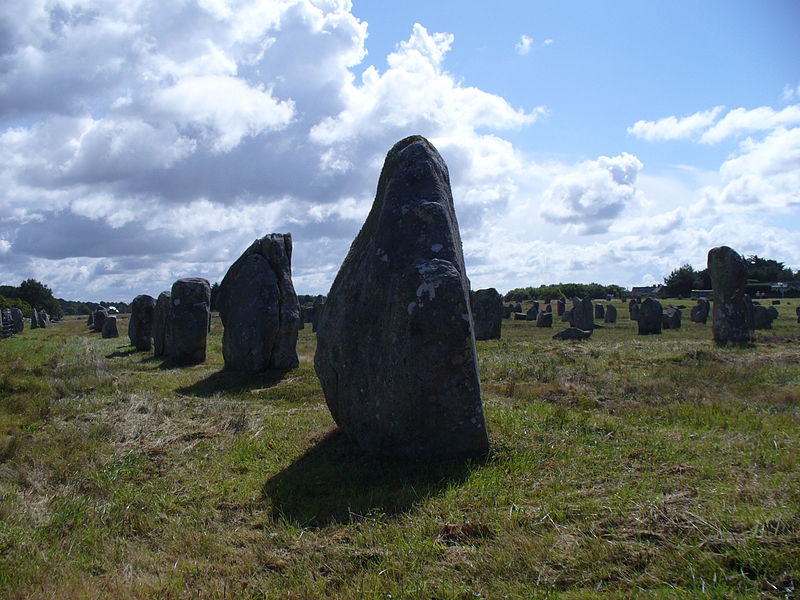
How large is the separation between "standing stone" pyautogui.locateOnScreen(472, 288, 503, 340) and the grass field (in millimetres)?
18542

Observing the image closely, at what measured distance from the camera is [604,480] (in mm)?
5762

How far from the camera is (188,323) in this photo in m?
18.2

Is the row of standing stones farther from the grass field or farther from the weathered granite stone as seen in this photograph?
the weathered granite stone

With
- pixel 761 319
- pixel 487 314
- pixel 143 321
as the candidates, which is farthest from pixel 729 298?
pixel 143 321

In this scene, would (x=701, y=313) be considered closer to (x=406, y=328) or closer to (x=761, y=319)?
(x=761, y=319)

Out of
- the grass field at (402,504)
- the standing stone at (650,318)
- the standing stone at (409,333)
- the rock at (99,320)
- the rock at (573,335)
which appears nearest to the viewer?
the grass field at (402,504)

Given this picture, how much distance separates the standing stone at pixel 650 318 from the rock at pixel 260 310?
2109 cm

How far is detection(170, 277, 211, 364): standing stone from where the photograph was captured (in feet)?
59.3

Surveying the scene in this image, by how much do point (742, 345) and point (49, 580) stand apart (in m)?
21.5

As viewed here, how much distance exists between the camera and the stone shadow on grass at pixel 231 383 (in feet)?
42.7

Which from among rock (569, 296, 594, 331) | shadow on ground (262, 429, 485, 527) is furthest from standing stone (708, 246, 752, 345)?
shadow on ground (262, 429, 485, 527)

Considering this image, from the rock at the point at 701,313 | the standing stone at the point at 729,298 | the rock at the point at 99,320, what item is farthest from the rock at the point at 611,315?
the rock at the point at 99,320

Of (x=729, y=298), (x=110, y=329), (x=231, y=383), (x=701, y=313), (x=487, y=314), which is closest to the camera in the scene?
(x=231, y=383)

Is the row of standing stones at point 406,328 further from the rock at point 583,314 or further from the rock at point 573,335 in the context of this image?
the rock at point 583,314
